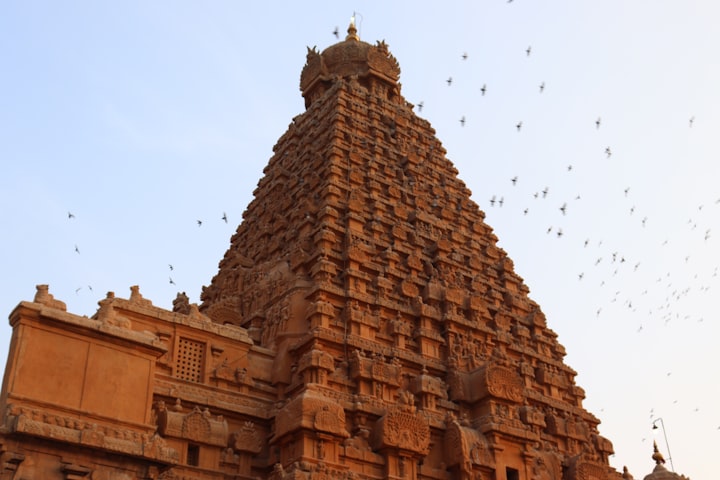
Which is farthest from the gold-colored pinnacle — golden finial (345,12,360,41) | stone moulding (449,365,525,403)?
stone moulding (449,365,525,403)

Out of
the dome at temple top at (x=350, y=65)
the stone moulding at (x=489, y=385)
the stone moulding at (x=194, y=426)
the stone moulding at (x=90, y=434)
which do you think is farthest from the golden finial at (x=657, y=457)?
the dome at temple top at (x=350, y=65)

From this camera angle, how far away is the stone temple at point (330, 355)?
2131cm

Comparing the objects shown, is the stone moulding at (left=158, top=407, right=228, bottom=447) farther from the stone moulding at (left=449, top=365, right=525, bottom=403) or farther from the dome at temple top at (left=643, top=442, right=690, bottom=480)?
the dome at temple top at (left=643, top=442, right=690, bottom=480)

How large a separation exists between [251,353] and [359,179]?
11.1 m

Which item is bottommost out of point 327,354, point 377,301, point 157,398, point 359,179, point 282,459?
point 282,459

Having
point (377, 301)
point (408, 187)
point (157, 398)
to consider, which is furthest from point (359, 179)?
point (157, 398)

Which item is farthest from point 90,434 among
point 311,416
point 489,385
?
point 489,385

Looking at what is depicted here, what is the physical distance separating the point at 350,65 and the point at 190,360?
2405cm

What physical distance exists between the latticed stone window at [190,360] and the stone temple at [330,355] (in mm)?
58

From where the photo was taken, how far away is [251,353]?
28.7 m

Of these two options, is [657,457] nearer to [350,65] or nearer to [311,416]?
A: [311,416]

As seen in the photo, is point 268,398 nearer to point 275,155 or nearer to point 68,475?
point 68,475

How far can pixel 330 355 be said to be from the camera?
2797 centimetres

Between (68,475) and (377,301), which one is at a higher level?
(377,301)
